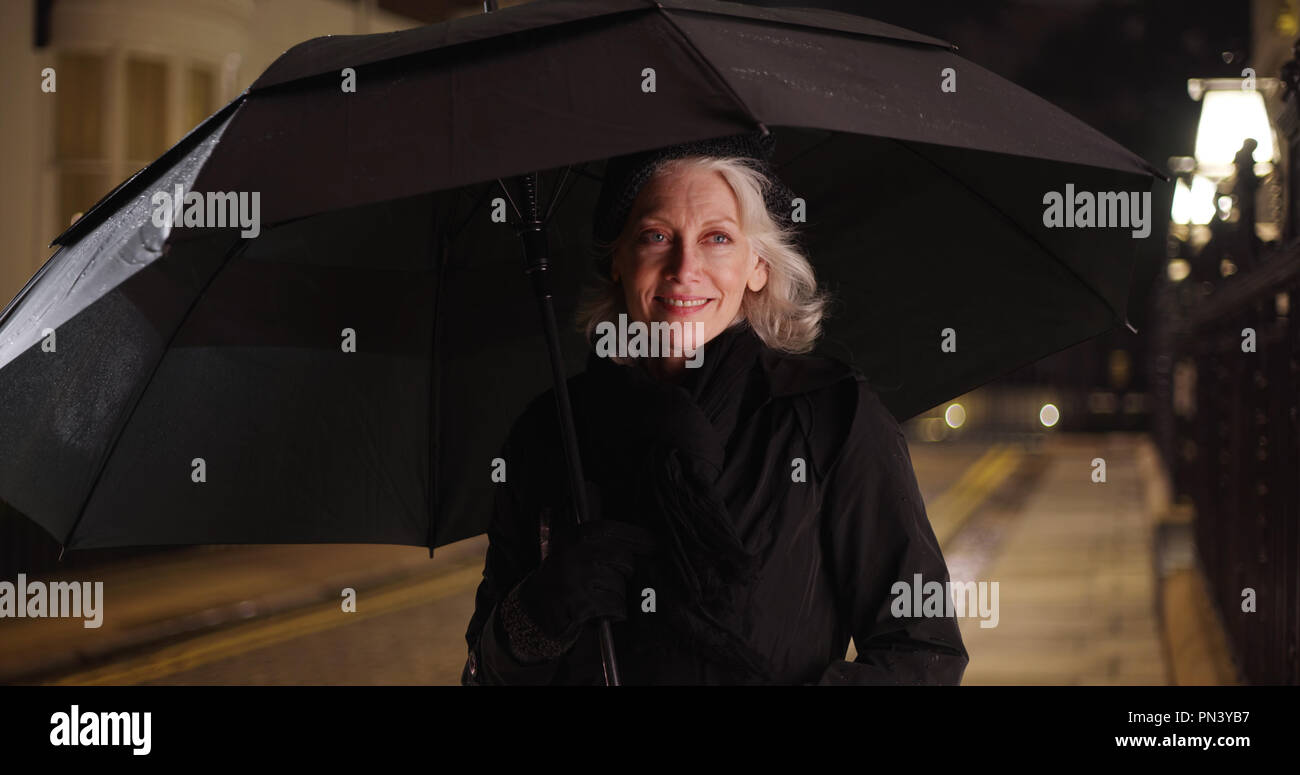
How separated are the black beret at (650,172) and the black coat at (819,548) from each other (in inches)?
11.2

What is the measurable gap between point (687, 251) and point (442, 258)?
87 centimetres

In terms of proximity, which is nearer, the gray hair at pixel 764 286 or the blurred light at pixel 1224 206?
the gray hair at pixel 764 286

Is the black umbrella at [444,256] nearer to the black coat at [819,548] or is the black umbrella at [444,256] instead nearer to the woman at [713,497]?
the woman at [713,497]

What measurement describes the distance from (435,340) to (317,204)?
1.18 meters

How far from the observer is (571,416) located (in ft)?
6.70

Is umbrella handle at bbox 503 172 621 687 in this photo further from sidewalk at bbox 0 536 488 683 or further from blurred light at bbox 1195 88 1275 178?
blurred light at bbox 1195 88 1275 178

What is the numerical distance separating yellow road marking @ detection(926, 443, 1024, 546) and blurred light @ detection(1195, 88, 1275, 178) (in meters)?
3.87

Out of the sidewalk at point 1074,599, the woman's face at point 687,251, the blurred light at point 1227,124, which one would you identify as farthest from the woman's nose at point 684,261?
the blurred light at point 1227,124

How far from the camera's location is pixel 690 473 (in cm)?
187

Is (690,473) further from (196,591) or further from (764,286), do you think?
(196,591)

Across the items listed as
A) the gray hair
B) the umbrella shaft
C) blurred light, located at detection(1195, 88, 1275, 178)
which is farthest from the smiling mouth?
blurred light, located at detection(1195, 88, 1275, 178)

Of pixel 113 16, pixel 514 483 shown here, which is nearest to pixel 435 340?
pixel 514 483

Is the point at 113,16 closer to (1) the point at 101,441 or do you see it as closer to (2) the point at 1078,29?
(1) the point at 101,441

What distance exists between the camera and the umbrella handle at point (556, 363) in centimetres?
193
